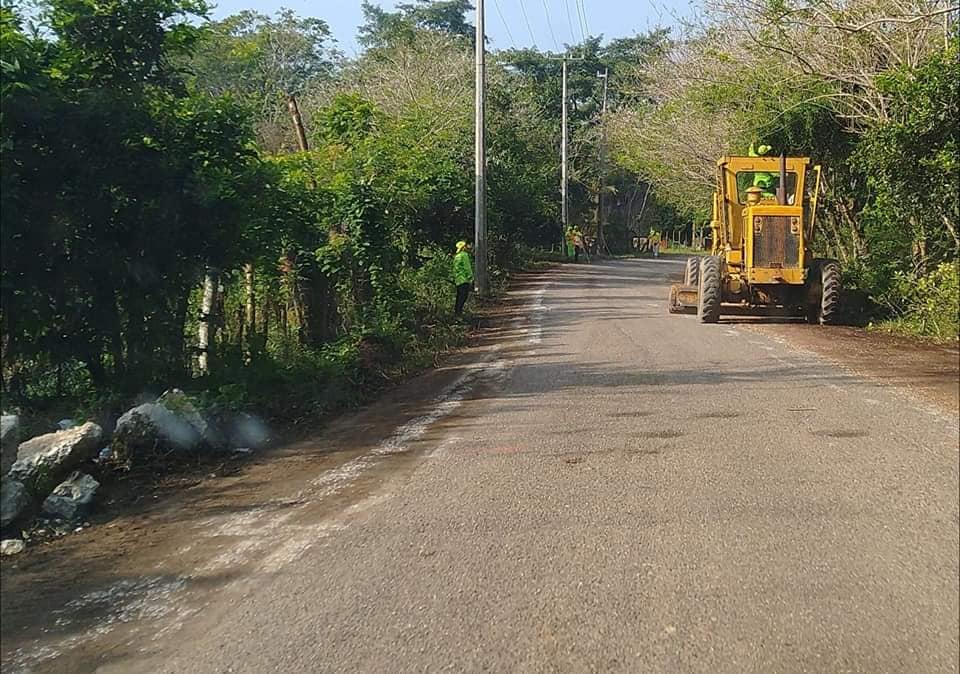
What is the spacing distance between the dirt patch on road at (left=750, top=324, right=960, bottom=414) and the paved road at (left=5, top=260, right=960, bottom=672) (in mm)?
510

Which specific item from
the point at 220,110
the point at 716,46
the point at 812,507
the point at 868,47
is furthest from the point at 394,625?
the point at 716,46

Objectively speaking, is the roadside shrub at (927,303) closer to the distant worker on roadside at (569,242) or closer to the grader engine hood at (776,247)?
the grader engine hood at (776,247)

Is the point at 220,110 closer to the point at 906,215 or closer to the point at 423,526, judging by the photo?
the point at 423,526

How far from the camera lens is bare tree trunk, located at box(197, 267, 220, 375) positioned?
10.2 meters

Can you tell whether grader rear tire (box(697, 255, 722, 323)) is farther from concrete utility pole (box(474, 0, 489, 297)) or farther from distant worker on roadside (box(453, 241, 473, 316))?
concrete utility pole (box(474, 0, 489, 297))

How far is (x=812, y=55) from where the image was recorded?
18125 millimetres

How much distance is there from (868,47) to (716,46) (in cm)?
541

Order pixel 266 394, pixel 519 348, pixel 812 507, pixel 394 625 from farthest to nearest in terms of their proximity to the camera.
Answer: pixel 519 348, pixel 266 394, pixel 812 507, pixel 394 625

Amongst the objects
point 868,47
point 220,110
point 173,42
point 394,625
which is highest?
point 868,47

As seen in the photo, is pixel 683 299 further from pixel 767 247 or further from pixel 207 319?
pixel 207 319

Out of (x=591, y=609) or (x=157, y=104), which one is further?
(x=157, y=104)

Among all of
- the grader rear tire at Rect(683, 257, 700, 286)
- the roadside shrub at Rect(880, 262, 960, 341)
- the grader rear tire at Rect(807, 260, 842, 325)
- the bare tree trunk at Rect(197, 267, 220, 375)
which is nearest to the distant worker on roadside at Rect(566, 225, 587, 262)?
the grader rear tire at Rect(683, 257, 700, 286)

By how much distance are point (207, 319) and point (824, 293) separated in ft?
31.3

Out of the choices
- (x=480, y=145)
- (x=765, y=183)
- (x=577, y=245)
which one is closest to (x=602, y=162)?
(x=577, y=245)
